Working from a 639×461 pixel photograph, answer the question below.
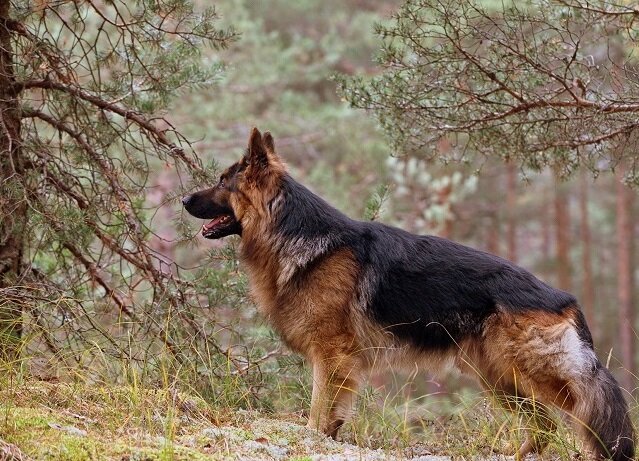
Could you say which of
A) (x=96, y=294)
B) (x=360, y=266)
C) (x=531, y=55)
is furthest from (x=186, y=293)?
(x=531, y=55)

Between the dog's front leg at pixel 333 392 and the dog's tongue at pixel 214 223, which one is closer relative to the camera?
the dog's front leg at pixel 333 392

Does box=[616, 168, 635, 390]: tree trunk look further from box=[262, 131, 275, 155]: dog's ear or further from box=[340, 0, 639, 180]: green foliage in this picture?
box=[262, 131, 275, 155]: dog's ear

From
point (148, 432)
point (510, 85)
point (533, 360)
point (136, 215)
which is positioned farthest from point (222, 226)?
point (533, 360)

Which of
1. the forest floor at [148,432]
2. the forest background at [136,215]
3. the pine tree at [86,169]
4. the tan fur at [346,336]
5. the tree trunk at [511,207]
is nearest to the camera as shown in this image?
the forest floor at [148,432]

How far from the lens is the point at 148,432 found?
15.5 ft

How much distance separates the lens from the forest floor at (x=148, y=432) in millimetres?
4184

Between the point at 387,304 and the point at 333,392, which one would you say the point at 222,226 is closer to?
the point at 387,304

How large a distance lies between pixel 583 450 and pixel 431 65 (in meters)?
3.10

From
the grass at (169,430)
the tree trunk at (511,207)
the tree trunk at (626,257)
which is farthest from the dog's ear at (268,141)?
the tree trunk at (626,257)

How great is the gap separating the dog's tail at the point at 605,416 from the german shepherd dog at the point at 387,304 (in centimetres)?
1

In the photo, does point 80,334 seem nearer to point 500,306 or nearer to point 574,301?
point 500,306

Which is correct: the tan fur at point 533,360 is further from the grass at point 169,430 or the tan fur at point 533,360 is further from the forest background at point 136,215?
the forest background at point 136,215

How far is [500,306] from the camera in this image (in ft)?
19.6

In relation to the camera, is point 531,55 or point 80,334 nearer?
point 80,334
